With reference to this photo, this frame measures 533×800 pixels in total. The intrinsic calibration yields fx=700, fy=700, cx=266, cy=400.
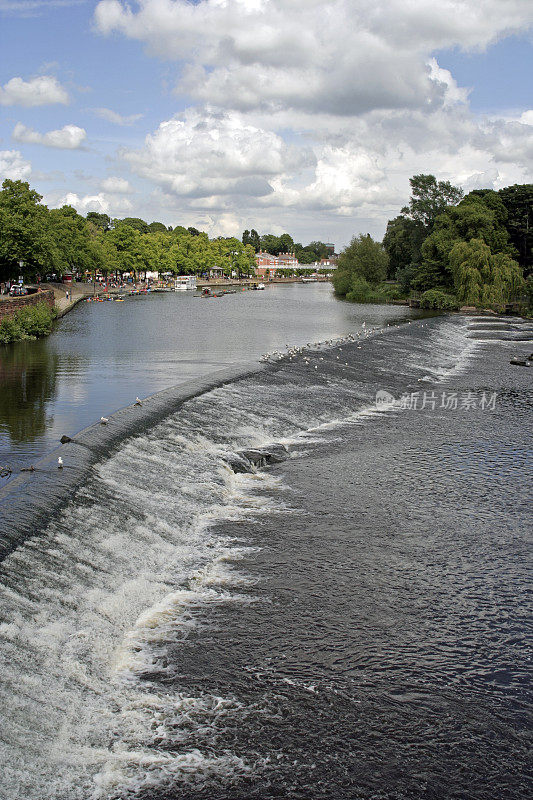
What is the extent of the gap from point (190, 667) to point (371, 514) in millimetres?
7121

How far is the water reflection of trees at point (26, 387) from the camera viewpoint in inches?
894

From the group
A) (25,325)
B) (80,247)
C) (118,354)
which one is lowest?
(118,354)

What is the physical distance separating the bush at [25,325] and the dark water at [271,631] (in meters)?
28.5

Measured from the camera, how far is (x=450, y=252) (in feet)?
267

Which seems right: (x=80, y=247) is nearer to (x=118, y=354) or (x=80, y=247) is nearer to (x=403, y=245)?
(x=403, y=245)

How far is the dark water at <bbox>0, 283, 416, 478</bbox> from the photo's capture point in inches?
936

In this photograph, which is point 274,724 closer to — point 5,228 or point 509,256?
point 5,228

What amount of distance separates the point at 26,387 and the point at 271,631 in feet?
71.1

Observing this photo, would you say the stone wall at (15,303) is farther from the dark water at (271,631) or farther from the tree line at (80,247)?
the dark water at (271,631)

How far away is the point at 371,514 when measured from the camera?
→ 52.9 feet

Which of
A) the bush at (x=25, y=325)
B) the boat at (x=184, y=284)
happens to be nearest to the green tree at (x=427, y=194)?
the boat at (x=184, y=284)

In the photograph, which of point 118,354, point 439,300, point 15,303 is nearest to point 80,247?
point 439,300

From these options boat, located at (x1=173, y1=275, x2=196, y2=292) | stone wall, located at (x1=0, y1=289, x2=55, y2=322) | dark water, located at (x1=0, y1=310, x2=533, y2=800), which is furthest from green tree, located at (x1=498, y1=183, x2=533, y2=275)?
dark water, located at (x1=0, y1=310, x2=533, y2=800)

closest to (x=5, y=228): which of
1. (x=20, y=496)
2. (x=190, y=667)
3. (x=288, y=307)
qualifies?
(x=288, y=307)
